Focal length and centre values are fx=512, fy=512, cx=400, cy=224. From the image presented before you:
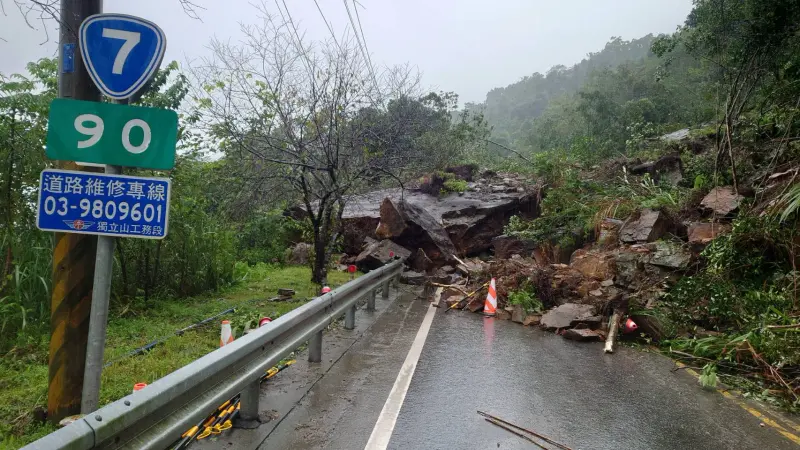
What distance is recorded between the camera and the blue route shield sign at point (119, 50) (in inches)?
123

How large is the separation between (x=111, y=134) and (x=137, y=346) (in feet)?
12.9

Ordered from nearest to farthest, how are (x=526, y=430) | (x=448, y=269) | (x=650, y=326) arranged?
(x=526, y=430) → (x=650, y=326) → (x=448, y=269)

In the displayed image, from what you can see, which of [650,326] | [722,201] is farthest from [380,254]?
[722,201]

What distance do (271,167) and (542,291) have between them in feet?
19.8

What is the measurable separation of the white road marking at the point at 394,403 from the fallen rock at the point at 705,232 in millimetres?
5658

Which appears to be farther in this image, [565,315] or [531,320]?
[531,320]

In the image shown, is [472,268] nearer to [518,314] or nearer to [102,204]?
[518,314]

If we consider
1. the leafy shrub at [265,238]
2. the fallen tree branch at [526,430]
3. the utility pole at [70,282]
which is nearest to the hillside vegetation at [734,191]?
the fallen tree branch at [526,430]

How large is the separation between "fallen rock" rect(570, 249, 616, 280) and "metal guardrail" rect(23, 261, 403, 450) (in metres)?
6.98

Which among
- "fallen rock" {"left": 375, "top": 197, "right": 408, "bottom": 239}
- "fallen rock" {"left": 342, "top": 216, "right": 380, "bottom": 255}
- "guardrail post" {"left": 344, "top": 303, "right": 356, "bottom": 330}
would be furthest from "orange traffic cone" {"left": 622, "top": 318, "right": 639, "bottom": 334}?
"fallen rock" {"left": 342, "top": 216, "right": 380, "bottom": 255}

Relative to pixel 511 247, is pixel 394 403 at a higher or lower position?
lower

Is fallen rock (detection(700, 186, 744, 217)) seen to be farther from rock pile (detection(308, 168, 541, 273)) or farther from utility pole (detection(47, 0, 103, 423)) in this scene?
utility pole (detection(47, 0, 103, 423))

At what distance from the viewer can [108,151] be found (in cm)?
308

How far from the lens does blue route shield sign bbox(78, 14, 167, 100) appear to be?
3.13 metres
